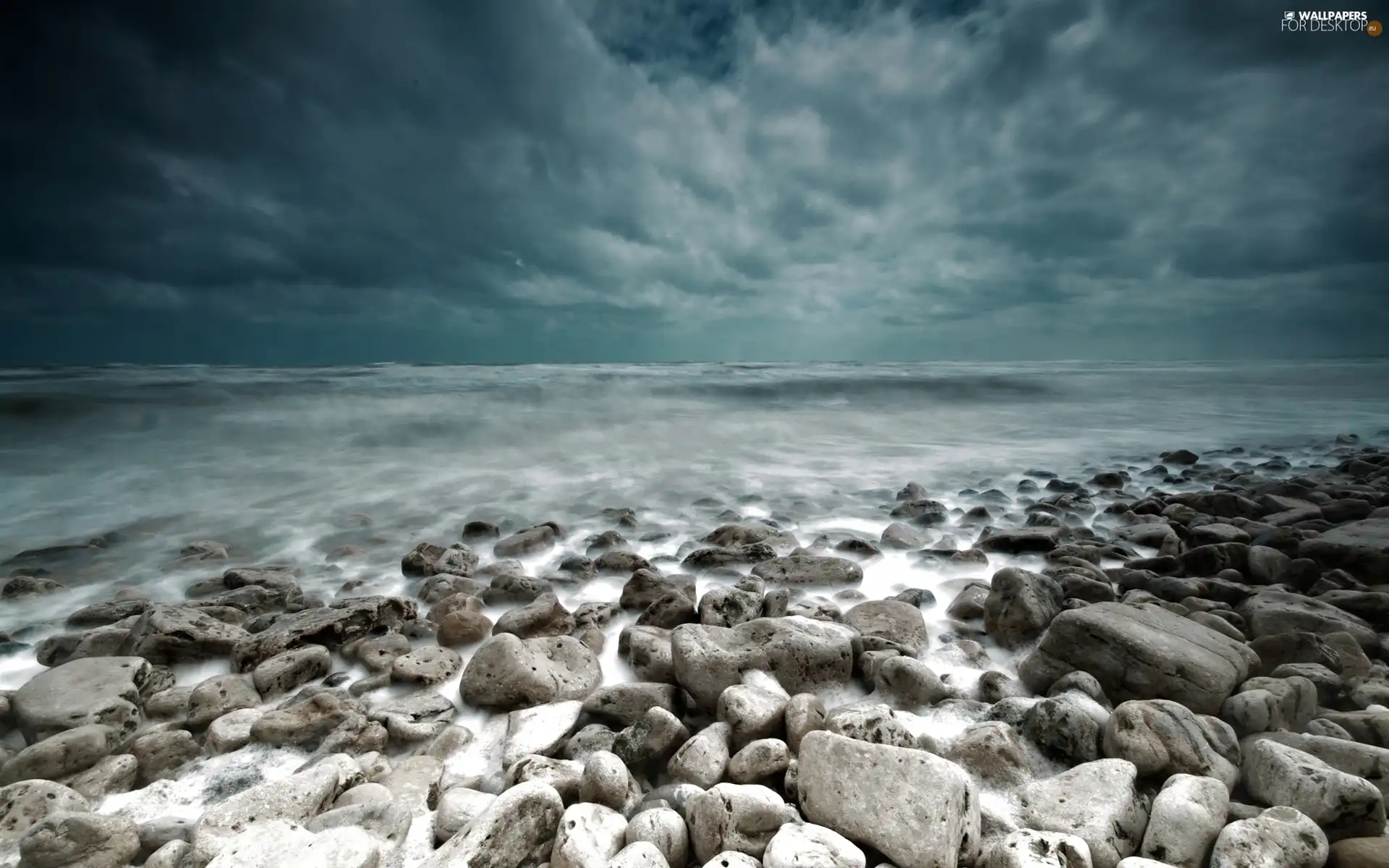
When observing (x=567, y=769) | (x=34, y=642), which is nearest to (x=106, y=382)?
(x=34, y=642)

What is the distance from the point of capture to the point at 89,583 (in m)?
4.36

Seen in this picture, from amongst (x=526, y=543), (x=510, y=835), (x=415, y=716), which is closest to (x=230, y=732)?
(x=415, y=716)

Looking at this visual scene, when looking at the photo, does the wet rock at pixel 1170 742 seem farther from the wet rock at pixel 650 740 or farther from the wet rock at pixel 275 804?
the wet rock at pixel 275 804

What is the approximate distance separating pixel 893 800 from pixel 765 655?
36.2 inches

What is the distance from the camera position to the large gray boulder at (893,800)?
1.52 m

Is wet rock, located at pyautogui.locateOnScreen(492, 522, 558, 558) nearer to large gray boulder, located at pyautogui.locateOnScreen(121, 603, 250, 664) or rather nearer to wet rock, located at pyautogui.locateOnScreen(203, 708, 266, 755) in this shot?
large gray boulder, located at pyautogui.locateOnScreen(121, 603, 250, 664)

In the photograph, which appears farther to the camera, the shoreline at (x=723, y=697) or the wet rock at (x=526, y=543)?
the wet rock at (x=526, y=543)

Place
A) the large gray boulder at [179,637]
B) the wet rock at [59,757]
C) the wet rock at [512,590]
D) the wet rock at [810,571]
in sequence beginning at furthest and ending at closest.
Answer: the wet rock at [810,571] → the wet rock at [512,590] → the large gray boulder at [179,637] → the wet rock at [59,757]

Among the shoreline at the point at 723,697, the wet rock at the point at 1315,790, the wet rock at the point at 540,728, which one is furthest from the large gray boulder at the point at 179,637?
the wet rock at the point at 1315,790

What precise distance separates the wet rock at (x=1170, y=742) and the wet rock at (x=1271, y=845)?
0.85ft

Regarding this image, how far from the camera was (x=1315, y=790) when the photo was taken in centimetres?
168

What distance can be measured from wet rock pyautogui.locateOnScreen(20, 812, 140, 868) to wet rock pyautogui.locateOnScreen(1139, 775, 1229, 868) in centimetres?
278

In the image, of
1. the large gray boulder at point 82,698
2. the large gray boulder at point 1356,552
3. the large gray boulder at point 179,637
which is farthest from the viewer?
the large gray boulder at point 1356,552

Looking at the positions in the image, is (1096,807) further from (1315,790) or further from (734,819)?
(734,819)
